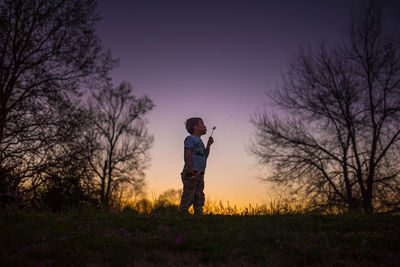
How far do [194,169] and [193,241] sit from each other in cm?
276

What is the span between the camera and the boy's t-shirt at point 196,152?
779 centimetres

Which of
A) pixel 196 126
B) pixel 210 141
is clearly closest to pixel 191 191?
pixel 210 141

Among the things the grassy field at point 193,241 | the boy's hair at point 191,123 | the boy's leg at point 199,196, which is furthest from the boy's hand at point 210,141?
the grassy field at point 193,241

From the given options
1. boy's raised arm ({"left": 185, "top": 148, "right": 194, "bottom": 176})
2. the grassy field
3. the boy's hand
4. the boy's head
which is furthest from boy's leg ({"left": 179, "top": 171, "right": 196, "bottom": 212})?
the boy's head

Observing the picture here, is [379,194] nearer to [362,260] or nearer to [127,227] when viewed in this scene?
[362,260]

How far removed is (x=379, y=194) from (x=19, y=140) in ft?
54.8

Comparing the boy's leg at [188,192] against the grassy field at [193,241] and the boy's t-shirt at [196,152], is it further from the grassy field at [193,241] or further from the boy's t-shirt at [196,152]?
the grassy field at [193,241]

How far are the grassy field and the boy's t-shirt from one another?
1514mm

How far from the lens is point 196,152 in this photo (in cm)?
787

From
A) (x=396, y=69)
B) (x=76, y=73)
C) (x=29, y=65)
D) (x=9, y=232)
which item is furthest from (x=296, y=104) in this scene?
(x=9, y=232)

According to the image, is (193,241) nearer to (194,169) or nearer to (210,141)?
(194,169)

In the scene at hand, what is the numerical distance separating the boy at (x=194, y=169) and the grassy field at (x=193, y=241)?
1.03m

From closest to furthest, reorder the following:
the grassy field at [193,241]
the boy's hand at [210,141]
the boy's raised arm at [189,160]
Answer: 1. the grassy field at [193,241]
2. the boy's raised arm at [189,160]
3. the boy's hand at [210,141]

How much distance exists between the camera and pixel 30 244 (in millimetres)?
4977
